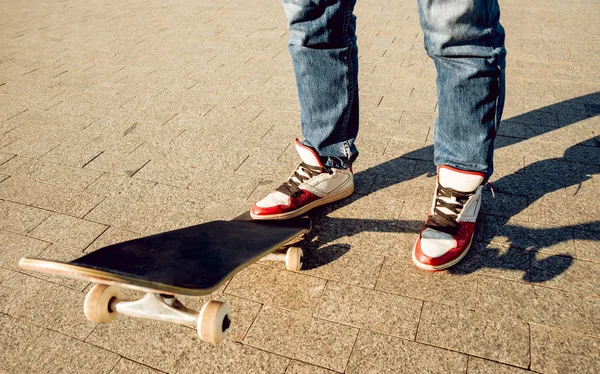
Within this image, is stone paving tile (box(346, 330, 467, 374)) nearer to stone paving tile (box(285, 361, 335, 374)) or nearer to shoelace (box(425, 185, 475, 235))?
stone paving tile (box(285, 361, 335, 374))

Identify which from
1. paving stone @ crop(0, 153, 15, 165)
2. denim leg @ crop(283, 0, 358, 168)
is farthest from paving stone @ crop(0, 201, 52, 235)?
denim leg @ crop(283, 0, 358, 168)

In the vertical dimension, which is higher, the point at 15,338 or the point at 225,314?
the point at 225,314

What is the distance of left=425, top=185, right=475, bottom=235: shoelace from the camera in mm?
2176

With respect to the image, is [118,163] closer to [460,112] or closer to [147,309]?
[147,309]

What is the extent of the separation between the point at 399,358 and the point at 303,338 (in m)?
0.36

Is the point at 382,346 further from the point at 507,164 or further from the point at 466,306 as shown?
the point at 507,164

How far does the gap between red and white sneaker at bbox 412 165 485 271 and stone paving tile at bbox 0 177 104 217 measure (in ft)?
6.10

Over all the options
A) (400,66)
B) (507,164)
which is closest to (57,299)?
(507,164)

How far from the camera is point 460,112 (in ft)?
6.68

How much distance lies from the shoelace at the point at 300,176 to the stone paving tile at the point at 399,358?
3.08 feet

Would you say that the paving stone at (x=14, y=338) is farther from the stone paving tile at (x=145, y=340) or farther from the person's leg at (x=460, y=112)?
the person's leg at (x=460, y=112)

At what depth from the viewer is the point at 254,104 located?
12.7 ft

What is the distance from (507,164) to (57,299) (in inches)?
101

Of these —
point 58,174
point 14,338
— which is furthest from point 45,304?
point 58,174
